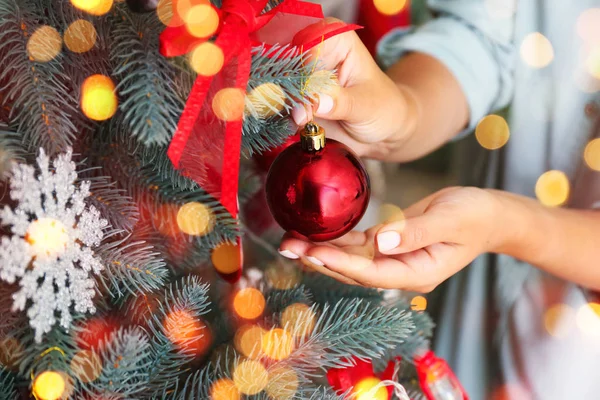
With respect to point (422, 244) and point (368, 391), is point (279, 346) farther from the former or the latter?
point (422, 244)

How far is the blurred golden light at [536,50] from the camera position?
0.93m

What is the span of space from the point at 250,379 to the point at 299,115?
0.26 meters

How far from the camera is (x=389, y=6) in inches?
61.1

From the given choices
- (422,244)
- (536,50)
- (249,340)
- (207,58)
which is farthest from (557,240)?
(207,58)

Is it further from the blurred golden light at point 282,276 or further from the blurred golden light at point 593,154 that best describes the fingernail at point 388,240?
the blurred golden light at point 593,154

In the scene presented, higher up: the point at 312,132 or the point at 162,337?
the point at 312,132

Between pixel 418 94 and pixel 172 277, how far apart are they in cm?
53

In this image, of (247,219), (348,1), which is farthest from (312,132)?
(348,1)

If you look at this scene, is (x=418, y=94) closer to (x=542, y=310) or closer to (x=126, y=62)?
(x=542, y=310)

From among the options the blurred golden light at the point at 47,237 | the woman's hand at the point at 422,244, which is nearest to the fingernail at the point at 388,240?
the woman's hand at the point at 422,244

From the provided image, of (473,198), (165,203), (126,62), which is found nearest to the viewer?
(126,62)

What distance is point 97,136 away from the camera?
496 millimetres

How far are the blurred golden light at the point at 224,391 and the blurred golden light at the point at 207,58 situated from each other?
288mm

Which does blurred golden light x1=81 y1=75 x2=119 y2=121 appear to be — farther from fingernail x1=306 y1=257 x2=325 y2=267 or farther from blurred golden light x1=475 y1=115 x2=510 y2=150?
blurred golden light x1=475 y1=115 x2=510 y2=150
